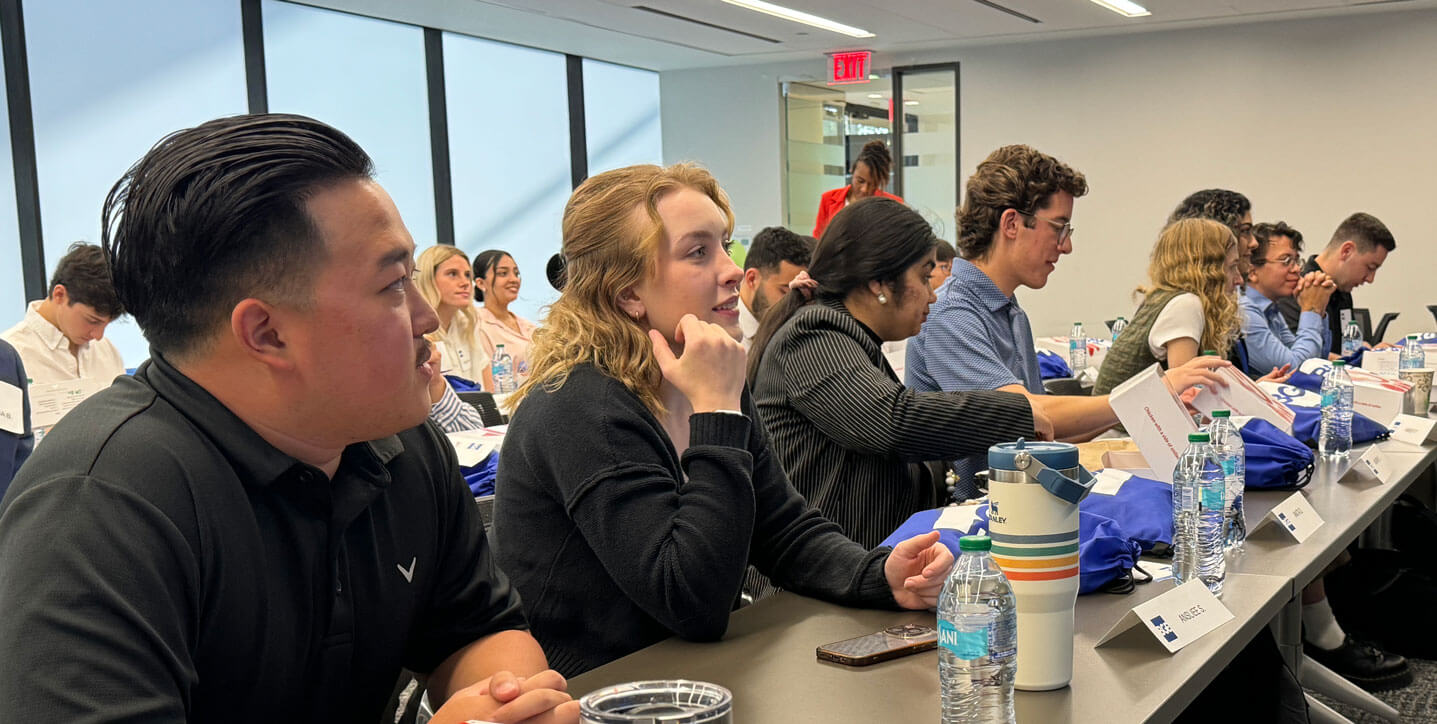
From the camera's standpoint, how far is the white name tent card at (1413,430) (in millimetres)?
3309

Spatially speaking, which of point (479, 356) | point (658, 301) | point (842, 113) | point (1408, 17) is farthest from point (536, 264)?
point (658, 301)

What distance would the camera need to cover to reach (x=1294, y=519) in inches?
89.4

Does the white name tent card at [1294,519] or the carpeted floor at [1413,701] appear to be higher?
the white name tent card at [1294,519]

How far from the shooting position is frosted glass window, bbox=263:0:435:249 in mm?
8500

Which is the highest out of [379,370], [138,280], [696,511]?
[138,280]

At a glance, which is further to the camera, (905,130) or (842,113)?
(842,113)

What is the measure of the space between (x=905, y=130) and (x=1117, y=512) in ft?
30.9

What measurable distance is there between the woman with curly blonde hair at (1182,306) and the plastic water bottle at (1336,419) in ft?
2.01

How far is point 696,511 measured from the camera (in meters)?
1.58

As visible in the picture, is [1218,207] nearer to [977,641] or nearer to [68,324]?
[977,641]

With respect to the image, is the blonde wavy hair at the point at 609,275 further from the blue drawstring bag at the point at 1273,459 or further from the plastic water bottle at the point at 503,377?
the plastic water bottle at the point at 503,377

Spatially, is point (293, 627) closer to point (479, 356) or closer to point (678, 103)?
point (479, 356)

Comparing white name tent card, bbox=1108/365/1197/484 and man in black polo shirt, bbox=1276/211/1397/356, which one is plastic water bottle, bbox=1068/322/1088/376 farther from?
white name tent card, bbox=1108/365/1197/484

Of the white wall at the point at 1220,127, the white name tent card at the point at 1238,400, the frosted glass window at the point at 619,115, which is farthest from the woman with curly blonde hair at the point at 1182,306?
the frosted glass window at the point at 619,115
